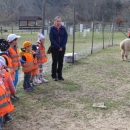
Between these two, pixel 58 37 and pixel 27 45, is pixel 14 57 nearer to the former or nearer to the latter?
pixel 27 45

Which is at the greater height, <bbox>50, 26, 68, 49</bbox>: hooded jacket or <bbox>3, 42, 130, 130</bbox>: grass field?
<bbox>50, 26, 68, 49</bbox>: hooded jacket

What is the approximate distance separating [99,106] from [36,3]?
53714mm

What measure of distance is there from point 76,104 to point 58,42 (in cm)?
237

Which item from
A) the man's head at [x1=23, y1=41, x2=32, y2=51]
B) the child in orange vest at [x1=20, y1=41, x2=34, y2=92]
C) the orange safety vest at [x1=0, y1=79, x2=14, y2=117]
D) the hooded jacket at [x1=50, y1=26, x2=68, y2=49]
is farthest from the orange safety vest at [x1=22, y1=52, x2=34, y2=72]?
the orange safety vest at [x1=0, y1=79, x2=14, y2=117]

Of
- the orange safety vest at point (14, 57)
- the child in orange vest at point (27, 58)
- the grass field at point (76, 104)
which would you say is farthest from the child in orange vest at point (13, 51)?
the grass field at point (76, 104)

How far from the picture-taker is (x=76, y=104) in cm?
543

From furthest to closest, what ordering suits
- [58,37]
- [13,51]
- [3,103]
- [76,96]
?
[58,37] → [76,96] → [13,51] → [3,103]

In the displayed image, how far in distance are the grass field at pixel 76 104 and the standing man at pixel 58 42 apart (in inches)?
14.7

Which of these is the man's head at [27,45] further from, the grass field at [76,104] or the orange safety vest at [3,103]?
the orange safety vest at [3,103]

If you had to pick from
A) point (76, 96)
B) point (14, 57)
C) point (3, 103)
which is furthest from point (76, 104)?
point (3, 103)

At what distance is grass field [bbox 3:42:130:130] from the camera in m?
4.40

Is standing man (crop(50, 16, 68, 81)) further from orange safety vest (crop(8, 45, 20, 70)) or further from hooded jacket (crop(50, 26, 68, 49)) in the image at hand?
orange safety vest (crop(8, 45, 20, 70))

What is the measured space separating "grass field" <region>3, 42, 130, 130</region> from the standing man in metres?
0.37

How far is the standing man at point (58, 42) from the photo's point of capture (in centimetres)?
718
